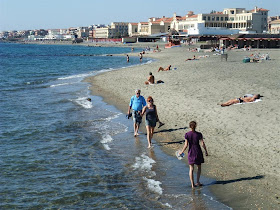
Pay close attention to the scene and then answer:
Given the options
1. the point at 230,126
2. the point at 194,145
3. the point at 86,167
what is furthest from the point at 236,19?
the point at 194,145

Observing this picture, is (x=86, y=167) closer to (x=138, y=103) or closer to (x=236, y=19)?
(x=138, y=103)

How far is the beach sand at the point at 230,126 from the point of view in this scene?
898 cm

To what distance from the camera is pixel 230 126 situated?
13305 mm

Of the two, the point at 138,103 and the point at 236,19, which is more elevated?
the point at 236,19

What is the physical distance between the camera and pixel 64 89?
27859mm

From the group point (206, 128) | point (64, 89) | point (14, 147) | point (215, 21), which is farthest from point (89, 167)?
point (215, 21)

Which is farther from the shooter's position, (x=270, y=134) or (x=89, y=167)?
(x=270, y=134)

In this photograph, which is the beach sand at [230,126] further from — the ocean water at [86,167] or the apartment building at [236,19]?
the apartment building at [236,19]

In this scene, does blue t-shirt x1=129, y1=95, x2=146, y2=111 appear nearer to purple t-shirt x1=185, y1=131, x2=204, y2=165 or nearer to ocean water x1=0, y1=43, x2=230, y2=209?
ocean water x1=0, y1=43, x2=230, y2=209

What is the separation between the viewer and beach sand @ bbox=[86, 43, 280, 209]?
898cm

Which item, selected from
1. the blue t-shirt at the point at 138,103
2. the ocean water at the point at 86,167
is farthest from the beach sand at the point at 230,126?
the blue t-shirt at the point at 138,103

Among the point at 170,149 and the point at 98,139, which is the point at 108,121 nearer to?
the point at 98,139

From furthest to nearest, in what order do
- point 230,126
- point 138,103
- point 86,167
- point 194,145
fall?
point 230,126 → point 138,103 → point 86,167 → point 194,145

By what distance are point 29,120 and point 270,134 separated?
34.5ft
